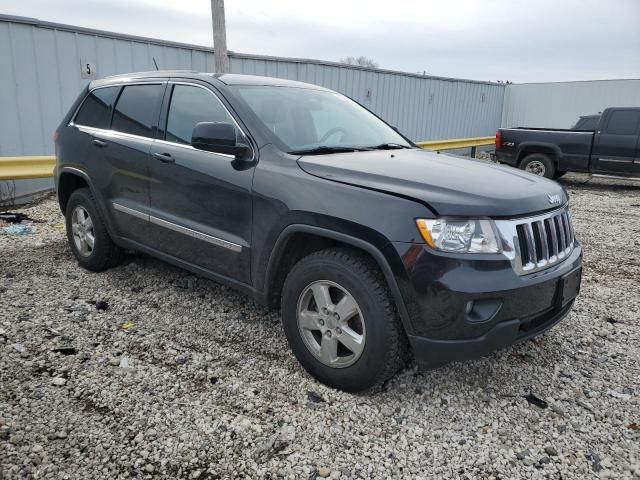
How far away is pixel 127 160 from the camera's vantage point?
3.87 meters

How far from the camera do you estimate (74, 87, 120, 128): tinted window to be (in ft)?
14.0

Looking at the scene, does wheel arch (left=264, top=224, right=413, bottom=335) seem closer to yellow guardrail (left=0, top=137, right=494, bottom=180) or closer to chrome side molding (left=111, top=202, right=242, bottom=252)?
chrome side molding (left=111, top=202, right=242, bottom=252)

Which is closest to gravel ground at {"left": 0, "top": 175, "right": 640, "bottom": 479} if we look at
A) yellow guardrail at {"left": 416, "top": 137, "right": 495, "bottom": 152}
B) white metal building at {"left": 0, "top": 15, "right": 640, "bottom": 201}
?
white metal building at {"left": 0, "top": 15, "right": 640, "bottom": 201}

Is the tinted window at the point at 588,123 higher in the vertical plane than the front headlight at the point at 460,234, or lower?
higher

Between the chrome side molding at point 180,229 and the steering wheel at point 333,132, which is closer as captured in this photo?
the chrome side molding at point 180,229

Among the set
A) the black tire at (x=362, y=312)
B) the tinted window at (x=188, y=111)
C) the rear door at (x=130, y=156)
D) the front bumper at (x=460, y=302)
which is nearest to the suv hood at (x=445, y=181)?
the front bumper at (x=460, y=302)

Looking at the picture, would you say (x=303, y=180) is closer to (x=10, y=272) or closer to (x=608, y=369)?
(x=608, y=369)

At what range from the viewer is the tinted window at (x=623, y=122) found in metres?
10.3

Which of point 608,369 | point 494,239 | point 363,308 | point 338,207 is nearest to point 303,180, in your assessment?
point 338,207

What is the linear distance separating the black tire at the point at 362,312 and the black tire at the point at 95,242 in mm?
2304

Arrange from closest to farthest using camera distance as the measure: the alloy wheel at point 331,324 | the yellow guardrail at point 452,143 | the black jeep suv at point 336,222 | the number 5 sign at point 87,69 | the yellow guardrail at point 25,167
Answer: the black jeep suv at point 336,222 → the alloy wheel at point 331,324 → the yellow guardrail at point 25,167 → the number 5 sign at point 87,69 → the yellow guardrail at point 452,143

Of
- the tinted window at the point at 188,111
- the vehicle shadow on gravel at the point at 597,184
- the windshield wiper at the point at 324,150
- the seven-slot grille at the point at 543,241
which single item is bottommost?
the vehicle shadow on gravel at the point at 597,184

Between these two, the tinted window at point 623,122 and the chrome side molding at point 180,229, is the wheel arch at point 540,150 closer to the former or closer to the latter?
the tinted window at point 623,122

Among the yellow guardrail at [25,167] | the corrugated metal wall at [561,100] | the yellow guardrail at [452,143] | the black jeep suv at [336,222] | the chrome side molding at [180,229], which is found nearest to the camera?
the black jeep suv at [336,222]
